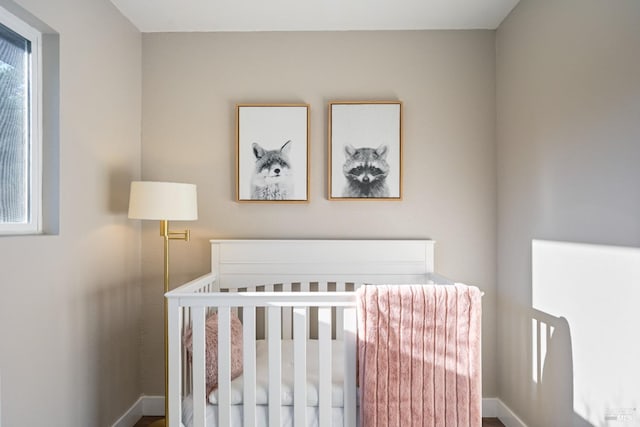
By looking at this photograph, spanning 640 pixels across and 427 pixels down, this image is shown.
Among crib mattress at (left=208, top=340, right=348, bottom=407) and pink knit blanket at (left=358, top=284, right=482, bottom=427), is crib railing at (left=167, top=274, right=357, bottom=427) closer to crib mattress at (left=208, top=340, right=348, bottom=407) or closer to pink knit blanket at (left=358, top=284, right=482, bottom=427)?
crib mattress at (left=208, top=340, right=348, bottom=407)

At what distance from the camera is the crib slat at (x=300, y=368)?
193 centimetres

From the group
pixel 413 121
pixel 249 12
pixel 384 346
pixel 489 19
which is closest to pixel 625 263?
pixel 384 346

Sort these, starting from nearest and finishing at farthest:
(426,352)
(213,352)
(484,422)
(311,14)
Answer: (426,352), (213,352), (311,14), (484,422)

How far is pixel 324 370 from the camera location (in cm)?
196

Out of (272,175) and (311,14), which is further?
(272,175)

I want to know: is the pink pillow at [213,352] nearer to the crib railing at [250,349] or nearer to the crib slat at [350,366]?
the crib railing at [250,349]

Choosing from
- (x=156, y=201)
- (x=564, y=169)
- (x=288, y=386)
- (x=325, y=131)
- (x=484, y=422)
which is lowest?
(x=484, y=422)

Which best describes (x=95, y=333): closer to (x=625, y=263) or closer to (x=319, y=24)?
(x=319, y=24)

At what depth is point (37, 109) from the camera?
6.61 feet

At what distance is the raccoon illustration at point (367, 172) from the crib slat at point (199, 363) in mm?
1298

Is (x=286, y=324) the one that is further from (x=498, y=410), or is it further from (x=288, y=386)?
(x=498, y=410)

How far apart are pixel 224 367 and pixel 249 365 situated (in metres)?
0.11

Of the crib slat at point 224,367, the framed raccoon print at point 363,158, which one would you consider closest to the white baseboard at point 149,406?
the crib slat at point 224,367

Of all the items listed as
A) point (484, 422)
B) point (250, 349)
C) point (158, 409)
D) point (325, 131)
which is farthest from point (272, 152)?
point (484, 422)
